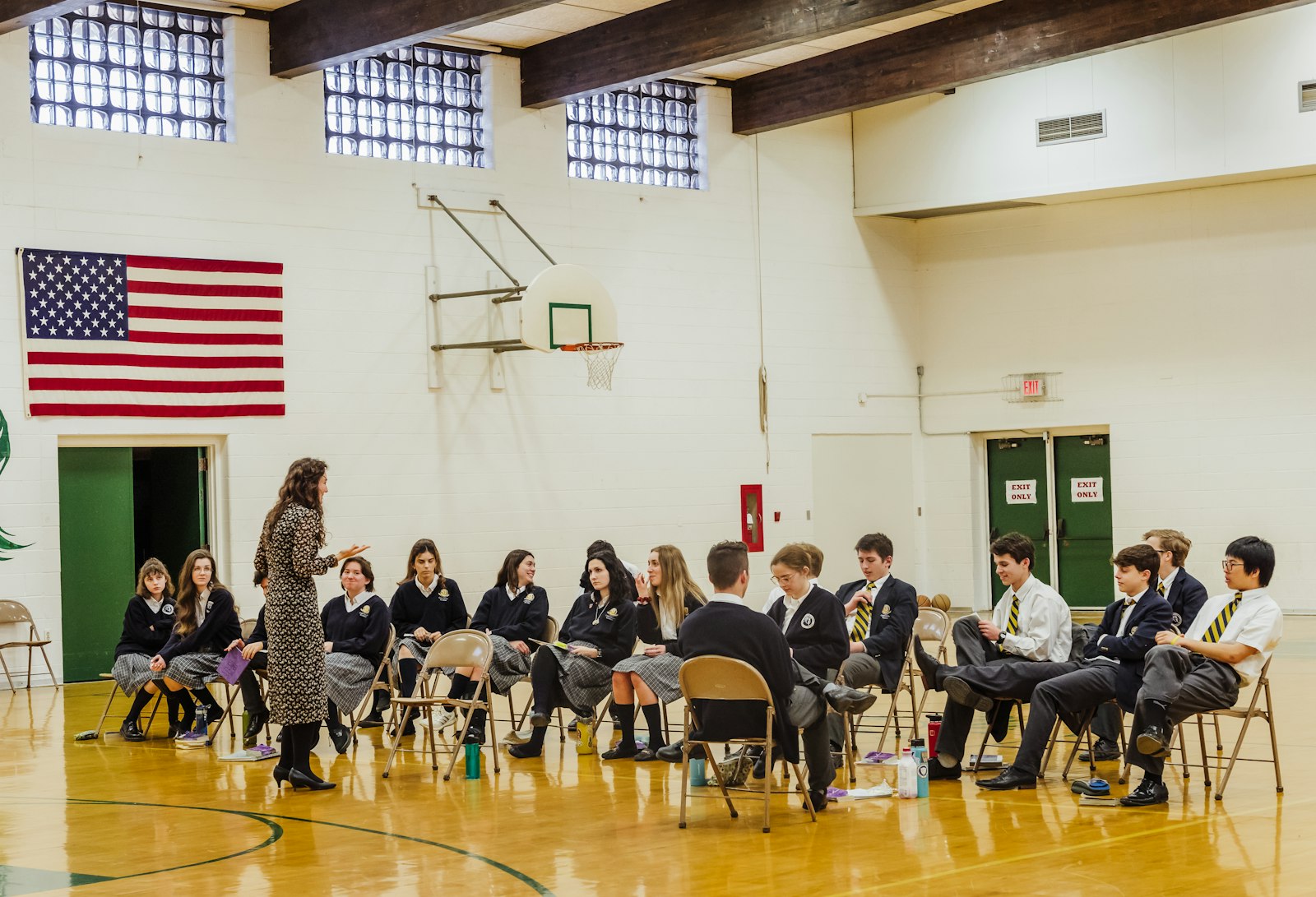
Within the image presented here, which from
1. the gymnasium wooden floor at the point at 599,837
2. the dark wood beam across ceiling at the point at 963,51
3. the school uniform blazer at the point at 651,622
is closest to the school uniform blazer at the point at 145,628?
the gymnasium wooden floor at the point at 599,837

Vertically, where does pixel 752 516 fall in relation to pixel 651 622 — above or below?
above

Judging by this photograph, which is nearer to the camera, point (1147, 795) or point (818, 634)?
point (1147, 795)

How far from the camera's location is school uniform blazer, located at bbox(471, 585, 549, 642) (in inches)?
346

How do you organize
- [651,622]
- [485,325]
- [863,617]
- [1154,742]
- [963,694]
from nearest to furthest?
[1154,742] < [963,694] < [651,622] < [863,617] < [485,325]

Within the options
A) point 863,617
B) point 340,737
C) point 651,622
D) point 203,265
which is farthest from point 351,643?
point 203,265

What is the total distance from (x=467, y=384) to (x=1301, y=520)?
8275 mm

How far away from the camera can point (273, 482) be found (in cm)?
1288

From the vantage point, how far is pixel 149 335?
40.3 feet

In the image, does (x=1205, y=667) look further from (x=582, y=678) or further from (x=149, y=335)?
(x=149, y=335)

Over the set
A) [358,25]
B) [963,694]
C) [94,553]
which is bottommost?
[963,694]

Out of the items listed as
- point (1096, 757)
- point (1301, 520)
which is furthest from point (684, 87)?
point (1096, 757)

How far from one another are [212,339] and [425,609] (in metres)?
4.49

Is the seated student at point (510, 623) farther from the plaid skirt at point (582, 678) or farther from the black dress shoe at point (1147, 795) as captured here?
the black dress shoe at point (1147, 795)

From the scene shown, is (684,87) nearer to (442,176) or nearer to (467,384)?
(442,176)
